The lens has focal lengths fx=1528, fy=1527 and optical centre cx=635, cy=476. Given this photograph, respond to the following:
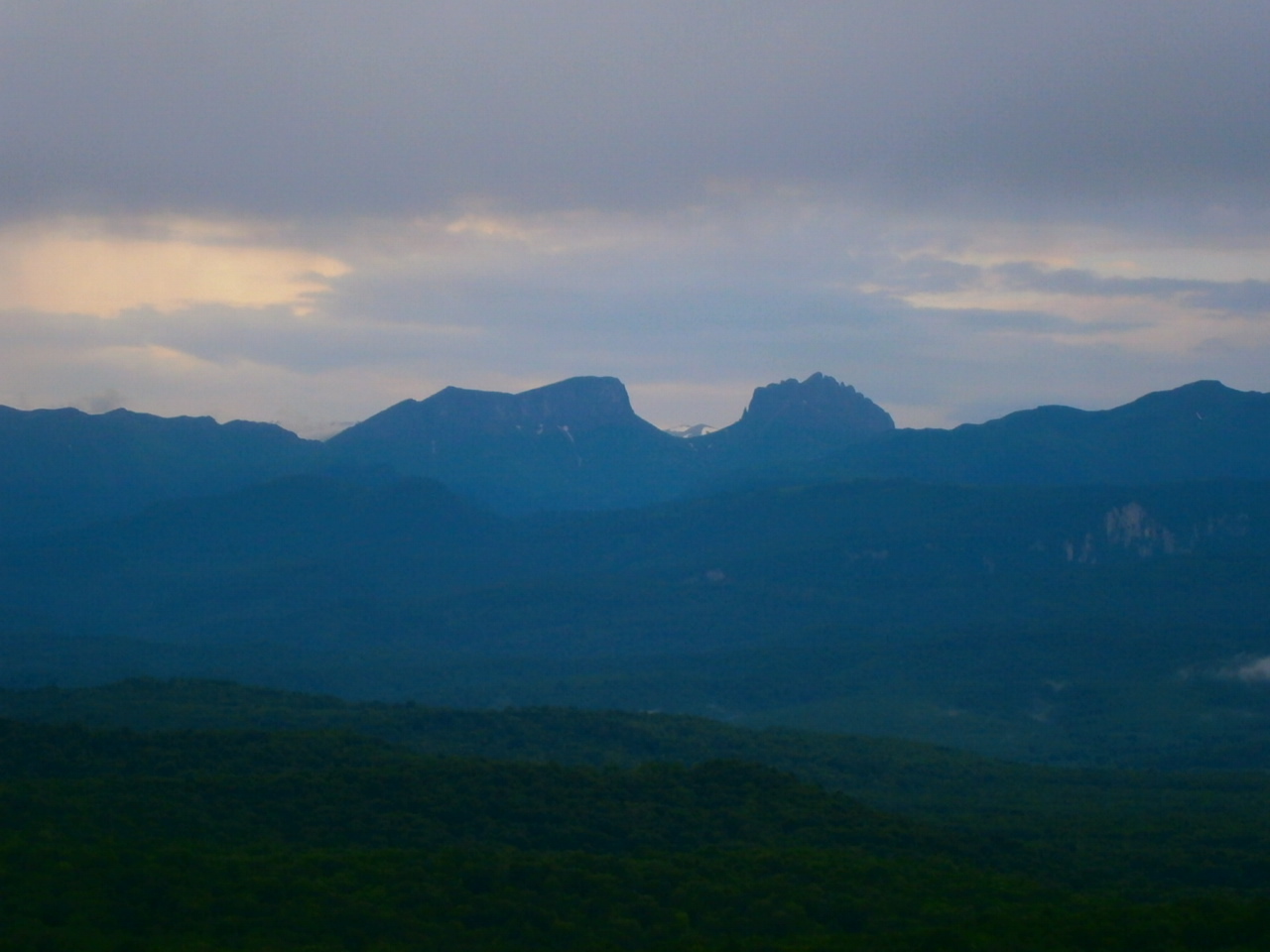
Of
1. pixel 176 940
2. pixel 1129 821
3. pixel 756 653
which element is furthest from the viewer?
pixel 756 653

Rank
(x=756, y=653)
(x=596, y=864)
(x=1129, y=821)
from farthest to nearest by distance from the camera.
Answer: (x=756, y=653), (x=1129, y=821), (x=596, y=864)

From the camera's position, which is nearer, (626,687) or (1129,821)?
(1129,821)

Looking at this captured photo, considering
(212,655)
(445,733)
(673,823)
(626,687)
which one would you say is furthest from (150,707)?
(212,655)

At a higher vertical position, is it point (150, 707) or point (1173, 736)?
point (150, 707)

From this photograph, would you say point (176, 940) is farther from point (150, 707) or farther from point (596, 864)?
point (150, 707)

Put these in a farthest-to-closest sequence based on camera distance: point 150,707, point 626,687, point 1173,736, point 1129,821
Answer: point 626,687 < point 1173,736 < point 150,707 < point 1129,821

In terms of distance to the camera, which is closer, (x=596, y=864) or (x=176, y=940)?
(x=176, y=940)

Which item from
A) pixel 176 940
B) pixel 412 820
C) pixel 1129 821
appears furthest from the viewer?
pixel 1129 821

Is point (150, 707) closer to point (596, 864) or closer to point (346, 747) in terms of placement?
point (346, 747)

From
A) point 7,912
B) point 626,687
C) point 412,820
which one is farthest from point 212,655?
point 7,912
